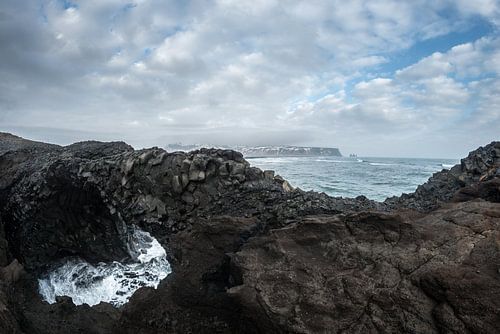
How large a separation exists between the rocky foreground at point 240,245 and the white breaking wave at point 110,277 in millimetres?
366

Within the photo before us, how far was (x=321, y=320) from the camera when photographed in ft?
16.2

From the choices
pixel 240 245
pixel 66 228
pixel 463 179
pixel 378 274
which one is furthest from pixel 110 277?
pixel 463 179

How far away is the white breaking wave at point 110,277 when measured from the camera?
958 centimetres

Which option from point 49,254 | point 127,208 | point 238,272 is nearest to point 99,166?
point 127,208

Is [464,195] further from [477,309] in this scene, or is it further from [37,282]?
[37,282]

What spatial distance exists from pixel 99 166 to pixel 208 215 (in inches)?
156

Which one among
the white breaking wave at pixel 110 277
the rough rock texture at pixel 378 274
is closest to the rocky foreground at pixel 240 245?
the rough rock texture at pixel 378 274

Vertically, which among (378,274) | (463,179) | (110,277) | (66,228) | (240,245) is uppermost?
(463,179)

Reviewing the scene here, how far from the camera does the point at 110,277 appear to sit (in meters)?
10.3

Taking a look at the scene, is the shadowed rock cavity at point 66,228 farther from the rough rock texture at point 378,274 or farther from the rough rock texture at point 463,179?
the rough rock texture at point 463,179

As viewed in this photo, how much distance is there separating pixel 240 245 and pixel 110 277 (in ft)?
17.4

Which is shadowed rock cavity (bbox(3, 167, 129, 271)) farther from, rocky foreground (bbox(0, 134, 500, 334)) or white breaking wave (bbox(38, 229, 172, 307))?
white breaking wave (bbox(38, 229, 172, 307))

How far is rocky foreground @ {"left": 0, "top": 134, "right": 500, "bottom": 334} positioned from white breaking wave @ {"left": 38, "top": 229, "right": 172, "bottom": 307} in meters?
0.37

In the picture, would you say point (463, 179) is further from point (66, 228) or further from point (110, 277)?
point (66, 228)
